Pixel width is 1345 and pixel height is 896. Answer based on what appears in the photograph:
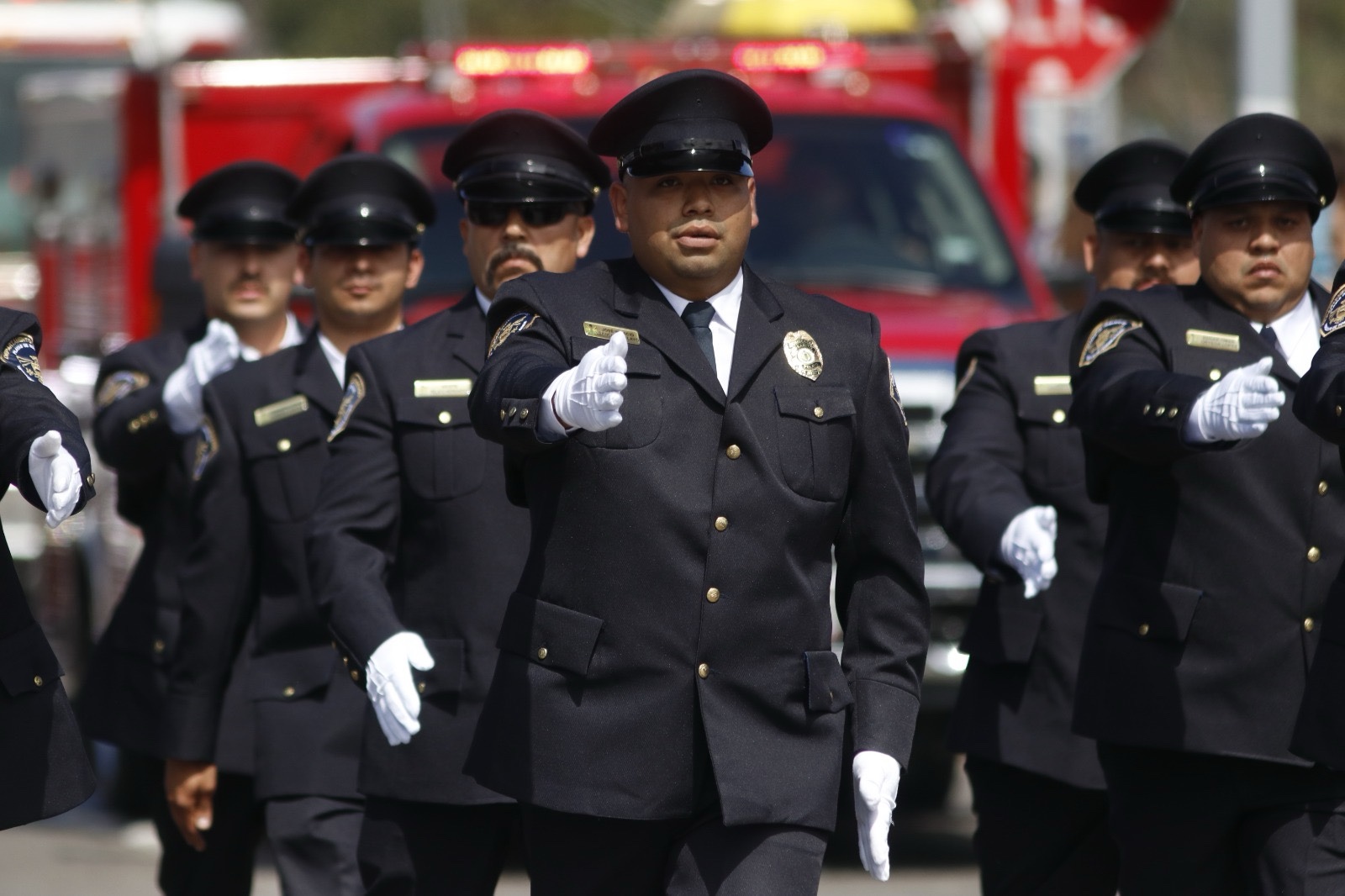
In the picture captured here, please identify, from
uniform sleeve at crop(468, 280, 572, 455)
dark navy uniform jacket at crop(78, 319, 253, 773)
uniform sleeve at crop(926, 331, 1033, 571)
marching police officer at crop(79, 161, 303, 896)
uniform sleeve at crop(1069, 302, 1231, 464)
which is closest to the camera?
uniform sleeve at crop(468, 280, 572, 455)

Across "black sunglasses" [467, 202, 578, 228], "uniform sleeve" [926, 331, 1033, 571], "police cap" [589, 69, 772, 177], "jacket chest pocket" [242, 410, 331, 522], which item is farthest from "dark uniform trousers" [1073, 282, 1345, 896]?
"jacket chest pocket" [242, 410, 331, 522]

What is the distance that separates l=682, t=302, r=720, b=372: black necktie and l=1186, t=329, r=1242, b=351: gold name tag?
45.8 inches

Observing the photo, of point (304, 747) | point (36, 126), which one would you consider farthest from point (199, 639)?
point (36, 126)

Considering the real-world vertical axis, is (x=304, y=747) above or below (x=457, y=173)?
below

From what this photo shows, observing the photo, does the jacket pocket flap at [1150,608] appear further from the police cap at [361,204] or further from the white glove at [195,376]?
the white glove at [195,376]

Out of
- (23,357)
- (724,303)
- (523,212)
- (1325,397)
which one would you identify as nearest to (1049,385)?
(523,212)

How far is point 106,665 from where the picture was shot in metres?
6.68

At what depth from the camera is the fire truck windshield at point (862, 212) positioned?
358 inches

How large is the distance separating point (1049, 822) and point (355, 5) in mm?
44788

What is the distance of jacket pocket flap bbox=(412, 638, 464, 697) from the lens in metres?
5.39

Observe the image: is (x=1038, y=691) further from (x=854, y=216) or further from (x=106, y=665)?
(x=854, y=216)

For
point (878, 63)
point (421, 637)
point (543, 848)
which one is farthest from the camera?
point (878, 63)

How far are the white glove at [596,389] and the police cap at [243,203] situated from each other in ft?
9.17

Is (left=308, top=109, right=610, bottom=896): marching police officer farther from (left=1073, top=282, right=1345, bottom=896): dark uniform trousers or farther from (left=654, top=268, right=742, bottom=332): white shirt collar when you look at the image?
(left=1073, top=282, right=1345, bottom=896): dark uniform trousers
